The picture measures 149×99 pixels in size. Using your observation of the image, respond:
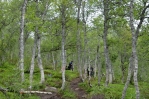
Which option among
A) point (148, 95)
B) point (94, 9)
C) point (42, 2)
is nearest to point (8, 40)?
point (42, 2)

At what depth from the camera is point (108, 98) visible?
55.2 feet

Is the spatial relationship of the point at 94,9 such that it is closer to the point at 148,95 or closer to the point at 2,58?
the point at 148,95

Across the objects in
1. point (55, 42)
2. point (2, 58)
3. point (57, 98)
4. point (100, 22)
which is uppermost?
point (100, 22)

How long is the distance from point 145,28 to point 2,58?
21630mm

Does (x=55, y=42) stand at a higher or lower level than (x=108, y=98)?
higher

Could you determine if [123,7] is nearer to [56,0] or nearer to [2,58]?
[56,0]

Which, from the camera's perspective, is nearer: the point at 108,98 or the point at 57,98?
the point at 108,98

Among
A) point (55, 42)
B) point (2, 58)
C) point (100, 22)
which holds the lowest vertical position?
point (2, 58)

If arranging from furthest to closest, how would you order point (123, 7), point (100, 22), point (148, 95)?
point (100, 22), point (123, 7), point (148, 95)

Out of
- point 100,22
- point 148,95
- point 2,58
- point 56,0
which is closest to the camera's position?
point 148,95

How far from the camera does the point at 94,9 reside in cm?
2383

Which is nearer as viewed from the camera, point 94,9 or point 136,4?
point 136,4

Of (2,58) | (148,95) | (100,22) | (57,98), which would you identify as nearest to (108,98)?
(148,95)

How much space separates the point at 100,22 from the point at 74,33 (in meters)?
3.62
